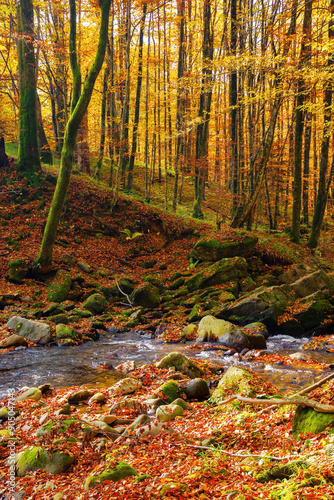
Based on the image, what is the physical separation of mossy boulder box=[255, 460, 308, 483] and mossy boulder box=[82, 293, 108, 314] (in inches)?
374

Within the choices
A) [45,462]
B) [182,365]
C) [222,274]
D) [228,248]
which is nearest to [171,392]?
[182,365]

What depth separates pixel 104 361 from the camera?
7.93 meters

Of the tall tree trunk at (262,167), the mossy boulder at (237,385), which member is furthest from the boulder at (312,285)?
the mossy boulder at (237,385)

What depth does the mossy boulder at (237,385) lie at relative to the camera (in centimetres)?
493

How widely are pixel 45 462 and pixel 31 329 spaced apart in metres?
6.01

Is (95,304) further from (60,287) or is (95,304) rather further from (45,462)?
(45,462)

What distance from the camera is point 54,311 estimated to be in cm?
1098

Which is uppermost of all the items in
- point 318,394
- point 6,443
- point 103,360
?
point 318,394

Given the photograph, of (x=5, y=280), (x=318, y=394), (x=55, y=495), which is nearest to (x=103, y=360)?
(x=55, y=495)

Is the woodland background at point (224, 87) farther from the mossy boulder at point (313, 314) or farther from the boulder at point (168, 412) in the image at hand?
the boulder at point (168, 412)

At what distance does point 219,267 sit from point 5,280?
7.86 m

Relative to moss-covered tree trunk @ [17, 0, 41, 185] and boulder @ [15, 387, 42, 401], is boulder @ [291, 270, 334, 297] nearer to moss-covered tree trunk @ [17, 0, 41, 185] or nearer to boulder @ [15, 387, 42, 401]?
boulder @ [15, 387, 42, 401]

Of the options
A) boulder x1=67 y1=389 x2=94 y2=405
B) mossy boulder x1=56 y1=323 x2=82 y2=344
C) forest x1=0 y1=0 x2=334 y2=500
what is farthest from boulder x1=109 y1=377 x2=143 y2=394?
mossy boulder x1=56 y1=323 x2=82 y2=344

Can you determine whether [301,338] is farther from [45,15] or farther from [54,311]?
[45,15]
